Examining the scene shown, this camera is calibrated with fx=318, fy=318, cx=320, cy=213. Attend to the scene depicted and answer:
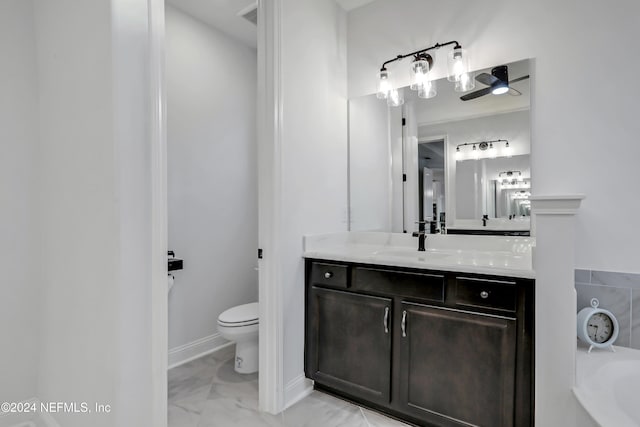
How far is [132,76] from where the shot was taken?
1.32 m

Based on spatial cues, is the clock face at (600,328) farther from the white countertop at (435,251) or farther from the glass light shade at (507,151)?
the glass light shade at (507,151)

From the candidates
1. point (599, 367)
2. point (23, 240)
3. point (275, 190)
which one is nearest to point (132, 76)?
point (275, 190)

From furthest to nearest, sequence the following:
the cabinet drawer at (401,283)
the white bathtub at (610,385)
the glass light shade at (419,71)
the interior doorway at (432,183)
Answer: the interior doorway at (432,183)
the glass light shade at (419,71)
the cabinet drawer at (401,283)
the white bathtub at (610,385)

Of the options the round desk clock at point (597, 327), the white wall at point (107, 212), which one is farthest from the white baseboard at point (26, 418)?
the round desk clock at point (597, 327)

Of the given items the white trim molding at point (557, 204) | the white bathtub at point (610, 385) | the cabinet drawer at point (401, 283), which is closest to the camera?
the white bathtub at point (610, 385)

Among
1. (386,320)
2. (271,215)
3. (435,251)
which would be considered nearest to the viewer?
(386,320)

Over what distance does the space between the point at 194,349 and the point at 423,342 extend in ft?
6.28

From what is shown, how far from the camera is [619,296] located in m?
1.58

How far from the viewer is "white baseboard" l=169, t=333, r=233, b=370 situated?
2.50m

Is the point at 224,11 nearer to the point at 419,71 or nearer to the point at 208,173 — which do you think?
the point at 208,173

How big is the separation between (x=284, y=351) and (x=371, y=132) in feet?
5.63

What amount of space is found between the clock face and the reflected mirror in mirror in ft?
1.95

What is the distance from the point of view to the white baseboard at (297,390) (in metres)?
1.95

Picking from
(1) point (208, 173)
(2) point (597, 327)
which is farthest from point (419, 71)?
(1) point (208, 173)
